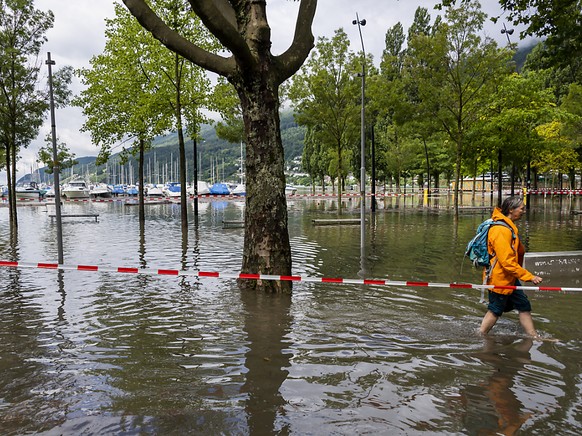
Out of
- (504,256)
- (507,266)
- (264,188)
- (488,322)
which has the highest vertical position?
(264,188)

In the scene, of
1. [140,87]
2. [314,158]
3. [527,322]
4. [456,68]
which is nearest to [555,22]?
[456,68]

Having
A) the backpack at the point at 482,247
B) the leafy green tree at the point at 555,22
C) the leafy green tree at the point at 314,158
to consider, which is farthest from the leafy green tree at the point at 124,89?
the leafy green tree at the point at 314,158

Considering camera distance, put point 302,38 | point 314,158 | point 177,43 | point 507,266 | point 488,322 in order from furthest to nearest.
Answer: point 314,158 < point 302,38 < point 177,43 < point 488,322 < point 507,266

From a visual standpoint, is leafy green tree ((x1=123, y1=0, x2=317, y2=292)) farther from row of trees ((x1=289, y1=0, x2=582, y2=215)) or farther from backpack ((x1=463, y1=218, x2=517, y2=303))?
row of trees ((x1=289, y1=0, x2=582, y2=215))

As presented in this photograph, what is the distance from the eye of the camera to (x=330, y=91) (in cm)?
2834

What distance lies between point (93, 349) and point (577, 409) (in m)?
5.06

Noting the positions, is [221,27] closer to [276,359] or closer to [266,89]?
[266,89]

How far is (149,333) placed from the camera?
21.4 feet

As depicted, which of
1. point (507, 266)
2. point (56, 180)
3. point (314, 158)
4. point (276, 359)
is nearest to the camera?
point (276, 359)

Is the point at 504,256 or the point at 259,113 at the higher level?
the point at 259,113

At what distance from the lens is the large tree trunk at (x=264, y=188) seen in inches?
332

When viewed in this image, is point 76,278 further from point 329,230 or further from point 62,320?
point 329,230

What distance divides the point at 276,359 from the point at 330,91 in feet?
80.7

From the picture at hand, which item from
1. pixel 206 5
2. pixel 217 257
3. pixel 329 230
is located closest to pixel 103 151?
pixel 329 230
